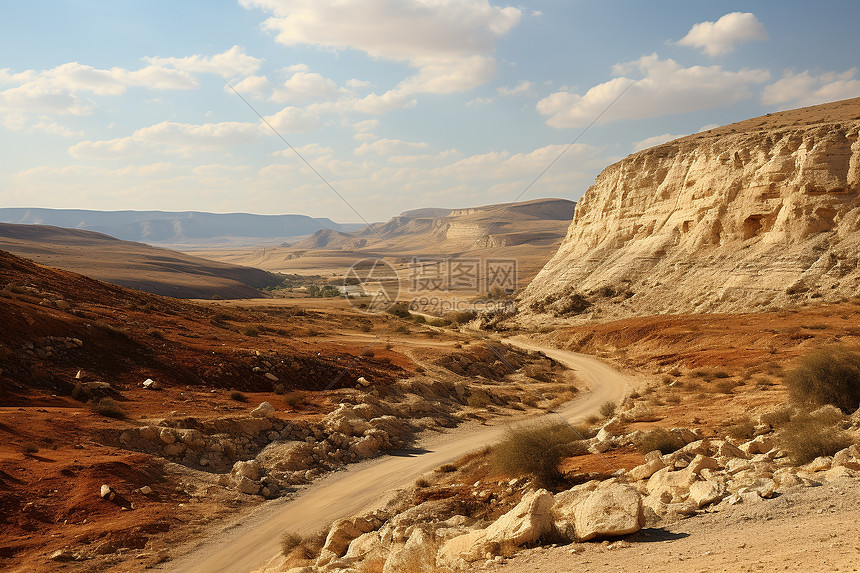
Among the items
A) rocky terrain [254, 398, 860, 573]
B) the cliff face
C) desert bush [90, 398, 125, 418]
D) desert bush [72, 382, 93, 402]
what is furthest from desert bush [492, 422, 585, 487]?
the cliff face

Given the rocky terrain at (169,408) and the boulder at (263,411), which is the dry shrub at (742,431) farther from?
the boulder at (263,411)

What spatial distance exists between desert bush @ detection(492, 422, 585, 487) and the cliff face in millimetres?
29224

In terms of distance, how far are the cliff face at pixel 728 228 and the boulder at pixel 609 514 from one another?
108 ft

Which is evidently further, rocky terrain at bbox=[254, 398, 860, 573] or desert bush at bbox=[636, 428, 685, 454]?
desert bush at bbox=[636, 428, 685, 454]

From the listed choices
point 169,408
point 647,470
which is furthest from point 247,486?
point 647,470

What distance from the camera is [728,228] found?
4038 centimetres

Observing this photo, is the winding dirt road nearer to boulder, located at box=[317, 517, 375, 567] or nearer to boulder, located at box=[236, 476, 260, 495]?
boulder, located at box=[236, 476, 260, 495]

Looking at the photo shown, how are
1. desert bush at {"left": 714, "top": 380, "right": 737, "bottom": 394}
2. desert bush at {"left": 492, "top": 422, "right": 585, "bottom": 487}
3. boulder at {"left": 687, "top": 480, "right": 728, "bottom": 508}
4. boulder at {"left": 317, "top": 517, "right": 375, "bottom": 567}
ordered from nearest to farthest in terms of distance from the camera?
boulder at {"left": 687, "top": 480, "right": 728, "bottom": 508} < boulder at {"left": 317, "top": 517, "right": 375, "bottom": 567} < desert bush at {"left": 492, "top": 422, "right": 585, "bottom": 487} < desert bush at {"left": 714, "top": 380, "right": 737, "bottom": 394}

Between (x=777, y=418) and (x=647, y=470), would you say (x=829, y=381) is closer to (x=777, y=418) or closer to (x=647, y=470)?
(x=777, y=418)

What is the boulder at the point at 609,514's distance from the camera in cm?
753

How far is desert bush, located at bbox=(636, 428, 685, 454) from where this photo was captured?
42.3 ft

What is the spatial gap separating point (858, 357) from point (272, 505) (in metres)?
17.8

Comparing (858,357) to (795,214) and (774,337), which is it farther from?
(795,214)

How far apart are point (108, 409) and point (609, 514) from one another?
1396cm
